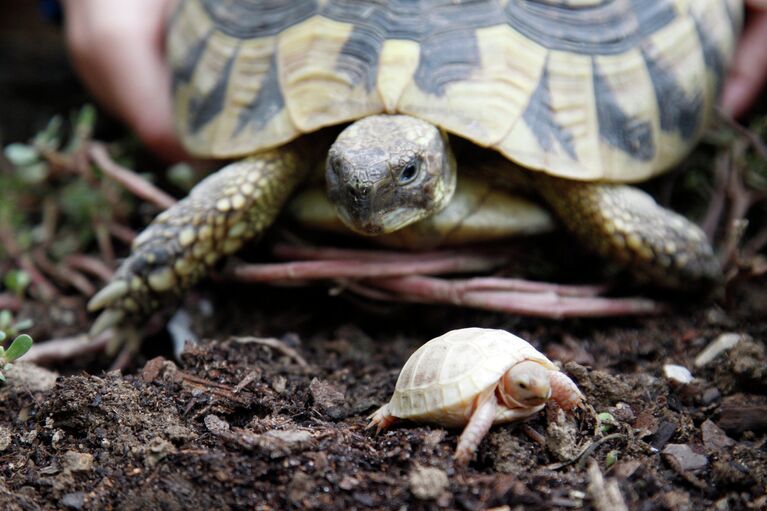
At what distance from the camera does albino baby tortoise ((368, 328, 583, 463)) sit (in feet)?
4.92

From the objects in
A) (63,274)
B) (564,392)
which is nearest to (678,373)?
(564,392)

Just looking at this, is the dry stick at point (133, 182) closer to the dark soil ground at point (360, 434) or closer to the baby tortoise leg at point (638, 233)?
the dark soil ground at point (360, 434)

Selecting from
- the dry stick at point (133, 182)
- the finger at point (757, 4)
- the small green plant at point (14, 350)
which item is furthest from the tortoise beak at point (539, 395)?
the finger at point (757, 4)

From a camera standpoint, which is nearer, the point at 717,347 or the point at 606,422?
the point at 606,422

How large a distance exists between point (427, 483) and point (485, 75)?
125 centimetres

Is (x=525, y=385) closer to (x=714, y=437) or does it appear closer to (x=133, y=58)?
(x=714, y=437)

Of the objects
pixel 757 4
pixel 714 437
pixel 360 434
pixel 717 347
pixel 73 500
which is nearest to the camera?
pixel 73 500

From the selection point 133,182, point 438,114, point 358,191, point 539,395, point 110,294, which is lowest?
point 110,294

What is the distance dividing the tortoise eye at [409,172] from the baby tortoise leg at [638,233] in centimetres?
51

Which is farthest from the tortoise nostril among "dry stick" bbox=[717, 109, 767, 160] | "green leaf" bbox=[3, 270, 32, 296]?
"dry stick" bbox=[717, 109, 767, 160]

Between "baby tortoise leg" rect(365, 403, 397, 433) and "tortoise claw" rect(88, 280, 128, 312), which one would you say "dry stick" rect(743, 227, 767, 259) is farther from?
"tortoise claw" rect(88, 280, 128, 312)

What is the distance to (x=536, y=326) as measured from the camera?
2311 mm

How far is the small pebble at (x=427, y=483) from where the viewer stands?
137cm

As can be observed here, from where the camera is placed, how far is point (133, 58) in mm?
3012
